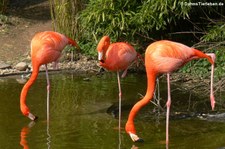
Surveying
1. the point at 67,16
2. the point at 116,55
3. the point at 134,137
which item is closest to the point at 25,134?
the point at 134,137

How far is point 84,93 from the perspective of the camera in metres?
6.18

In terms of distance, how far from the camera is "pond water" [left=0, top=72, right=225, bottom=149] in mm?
4324

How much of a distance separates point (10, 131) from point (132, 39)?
359 cm

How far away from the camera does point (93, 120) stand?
5.06 metres

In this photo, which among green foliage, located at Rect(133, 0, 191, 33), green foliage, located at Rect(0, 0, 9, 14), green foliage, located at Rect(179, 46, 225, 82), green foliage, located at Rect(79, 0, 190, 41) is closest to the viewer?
green foliage, located at Rect(179, 46, 225, 82)

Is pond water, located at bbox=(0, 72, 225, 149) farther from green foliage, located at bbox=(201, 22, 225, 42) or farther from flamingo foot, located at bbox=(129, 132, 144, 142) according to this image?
green foliage, located at bbox=(201, 22, 225, 42)

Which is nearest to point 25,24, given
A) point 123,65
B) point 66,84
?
point 66,84

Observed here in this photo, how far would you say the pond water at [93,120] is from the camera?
170 inches

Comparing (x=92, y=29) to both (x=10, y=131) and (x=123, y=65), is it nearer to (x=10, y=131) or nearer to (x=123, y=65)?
(x=123, y=65)

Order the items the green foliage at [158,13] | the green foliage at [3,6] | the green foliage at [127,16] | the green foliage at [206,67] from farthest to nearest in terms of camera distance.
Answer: the green foliage at [3,6]
the green foliage at [127,16]
the green foliage at [158,13]
the green foliage at [206,67]

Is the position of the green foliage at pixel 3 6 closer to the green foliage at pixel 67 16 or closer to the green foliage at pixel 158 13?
the green foliage at pixel 67 16

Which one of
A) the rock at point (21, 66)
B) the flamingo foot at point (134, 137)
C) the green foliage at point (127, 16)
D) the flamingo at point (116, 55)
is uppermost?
the green foliage at point (127, 16)

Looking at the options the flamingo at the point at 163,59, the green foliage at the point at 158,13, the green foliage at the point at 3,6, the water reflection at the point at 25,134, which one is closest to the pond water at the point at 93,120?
the water reflection at the point at 25,134

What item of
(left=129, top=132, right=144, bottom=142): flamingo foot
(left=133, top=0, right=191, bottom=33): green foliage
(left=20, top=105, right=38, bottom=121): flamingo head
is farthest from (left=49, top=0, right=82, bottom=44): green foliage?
(left=129, top=132, right=144, bottom=142): flamingo foot
